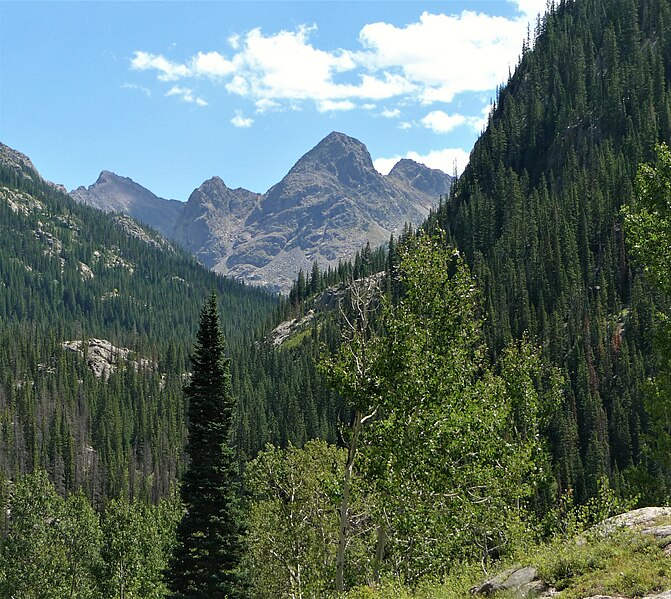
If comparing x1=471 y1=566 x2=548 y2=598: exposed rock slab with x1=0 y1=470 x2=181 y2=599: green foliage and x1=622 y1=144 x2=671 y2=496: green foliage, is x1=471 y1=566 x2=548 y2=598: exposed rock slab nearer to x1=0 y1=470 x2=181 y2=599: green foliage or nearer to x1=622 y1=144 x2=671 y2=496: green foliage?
x1=622 y1=144 x2=671 y2=496: green foliage

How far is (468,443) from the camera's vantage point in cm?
2019

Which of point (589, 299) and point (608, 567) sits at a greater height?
point (589, 299)

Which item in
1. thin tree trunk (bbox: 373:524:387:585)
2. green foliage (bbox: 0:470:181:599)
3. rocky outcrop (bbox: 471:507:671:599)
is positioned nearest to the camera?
rocky outcrop (bbox: 471:507:671:599)

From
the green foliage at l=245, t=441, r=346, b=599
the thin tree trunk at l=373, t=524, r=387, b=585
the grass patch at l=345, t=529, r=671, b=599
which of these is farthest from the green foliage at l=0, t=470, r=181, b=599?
the grass patch at l=345, t=529, r=671, b=599

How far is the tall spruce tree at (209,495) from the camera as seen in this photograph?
34688 mm

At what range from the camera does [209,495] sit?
3531 centimetres

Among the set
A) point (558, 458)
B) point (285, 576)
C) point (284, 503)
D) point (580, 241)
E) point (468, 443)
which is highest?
point (580, 241)

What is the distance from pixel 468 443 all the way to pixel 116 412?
18944 centimetres

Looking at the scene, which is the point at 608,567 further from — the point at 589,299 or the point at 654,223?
the point at 589,299

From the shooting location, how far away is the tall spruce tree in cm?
3469

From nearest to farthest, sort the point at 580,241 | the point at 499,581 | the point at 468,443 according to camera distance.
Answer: the point at 499,581 → the point at 468,443 → the point at 580,241

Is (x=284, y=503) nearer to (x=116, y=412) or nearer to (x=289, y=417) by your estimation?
(x=289, y=417)

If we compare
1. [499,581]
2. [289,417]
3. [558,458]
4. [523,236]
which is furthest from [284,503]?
[523,236]

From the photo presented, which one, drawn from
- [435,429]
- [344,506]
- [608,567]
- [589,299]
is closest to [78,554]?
[344,506]
